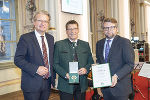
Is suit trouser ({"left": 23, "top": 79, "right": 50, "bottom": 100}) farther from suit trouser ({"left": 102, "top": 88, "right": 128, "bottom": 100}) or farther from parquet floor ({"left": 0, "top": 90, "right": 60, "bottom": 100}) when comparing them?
parquet floor ({"left": 0, "top": 90, "right": 60, "bottom": 100})

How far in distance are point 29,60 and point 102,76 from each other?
78cm

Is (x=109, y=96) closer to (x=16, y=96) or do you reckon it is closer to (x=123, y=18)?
(x=16, y=96)

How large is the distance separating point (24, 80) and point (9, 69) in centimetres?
348

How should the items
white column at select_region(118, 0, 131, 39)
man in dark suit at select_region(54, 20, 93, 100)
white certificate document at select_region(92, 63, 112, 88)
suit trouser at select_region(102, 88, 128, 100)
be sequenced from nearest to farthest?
1. white certificate document at select_region(92, 63, 112, 88)
2. suit trouser at select_region(102, 88, 128, 100)
3. man in dark suit at select_region(54, 20, 93, 100)
4. white column at select_region(118, 0, 131, 39)

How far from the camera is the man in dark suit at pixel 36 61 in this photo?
188cm

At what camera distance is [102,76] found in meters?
1.84

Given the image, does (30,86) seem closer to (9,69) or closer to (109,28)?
(109,28)

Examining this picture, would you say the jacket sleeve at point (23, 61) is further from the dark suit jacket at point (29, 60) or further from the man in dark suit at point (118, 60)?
the man in dark suit at point (118, 60)

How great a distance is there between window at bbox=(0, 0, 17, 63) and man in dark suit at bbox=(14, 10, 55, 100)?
358cm

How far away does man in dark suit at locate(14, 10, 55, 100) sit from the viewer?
6.18 ft

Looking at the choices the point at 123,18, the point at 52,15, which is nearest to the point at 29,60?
the point at 52,15

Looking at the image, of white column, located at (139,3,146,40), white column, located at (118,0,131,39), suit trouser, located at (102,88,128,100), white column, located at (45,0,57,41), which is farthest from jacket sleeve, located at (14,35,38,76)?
white column, located at (139,3,146,40)

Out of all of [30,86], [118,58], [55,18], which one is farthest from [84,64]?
[55,18]

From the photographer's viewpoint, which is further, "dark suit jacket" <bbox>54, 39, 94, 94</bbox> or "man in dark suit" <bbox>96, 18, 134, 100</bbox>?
"dark suit jacket" <bbox>54, 39, 94, 94</bbox>
